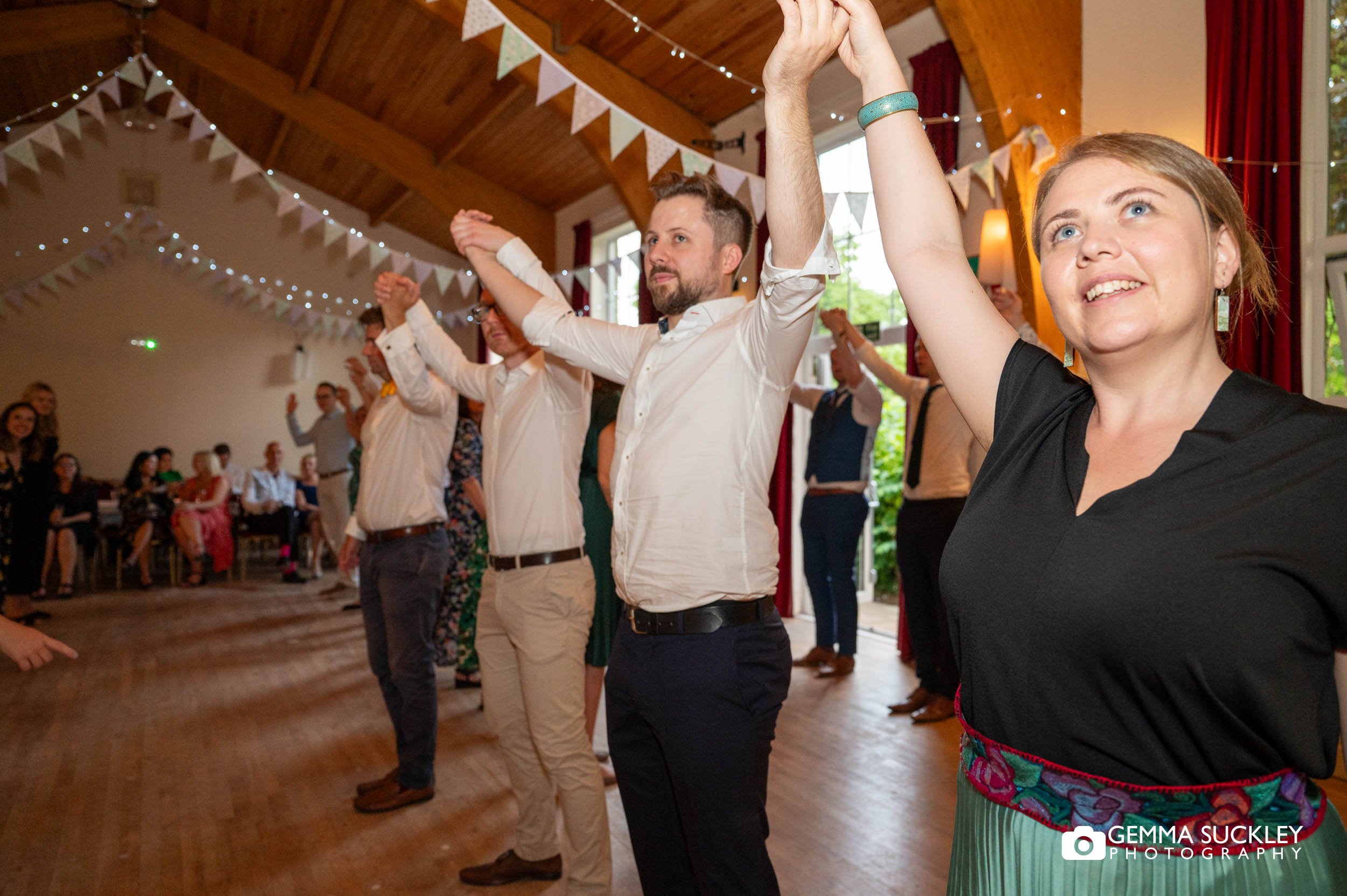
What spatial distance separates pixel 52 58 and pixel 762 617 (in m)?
9.30

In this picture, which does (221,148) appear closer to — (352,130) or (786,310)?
(352,130)

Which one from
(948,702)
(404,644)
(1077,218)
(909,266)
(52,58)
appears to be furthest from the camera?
(52,58)

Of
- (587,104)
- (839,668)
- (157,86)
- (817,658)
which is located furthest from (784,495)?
(157,86)

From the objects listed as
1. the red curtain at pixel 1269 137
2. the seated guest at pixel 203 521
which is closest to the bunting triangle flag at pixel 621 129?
the red curtain at pixel 1269 137

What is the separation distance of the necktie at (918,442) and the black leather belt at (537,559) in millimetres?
2175

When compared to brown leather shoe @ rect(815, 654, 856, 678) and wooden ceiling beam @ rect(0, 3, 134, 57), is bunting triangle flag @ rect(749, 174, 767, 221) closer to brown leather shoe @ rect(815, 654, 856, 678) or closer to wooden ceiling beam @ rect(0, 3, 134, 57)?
brown leather shoe @ rect(815, 654, 856, 678)

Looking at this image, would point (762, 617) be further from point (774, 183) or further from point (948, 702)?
point (948, 702)

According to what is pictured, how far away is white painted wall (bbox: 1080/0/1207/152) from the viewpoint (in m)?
3.71

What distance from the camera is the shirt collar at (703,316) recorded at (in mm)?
1681

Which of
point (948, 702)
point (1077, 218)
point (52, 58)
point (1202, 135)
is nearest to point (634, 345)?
point (1077, 218)

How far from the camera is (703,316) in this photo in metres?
1.68

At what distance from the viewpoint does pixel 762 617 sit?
159 cm

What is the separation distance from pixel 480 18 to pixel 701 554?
2923mm

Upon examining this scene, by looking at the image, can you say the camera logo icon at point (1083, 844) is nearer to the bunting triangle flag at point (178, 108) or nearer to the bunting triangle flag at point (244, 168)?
the bunting triangle flag at point (244, 168)
